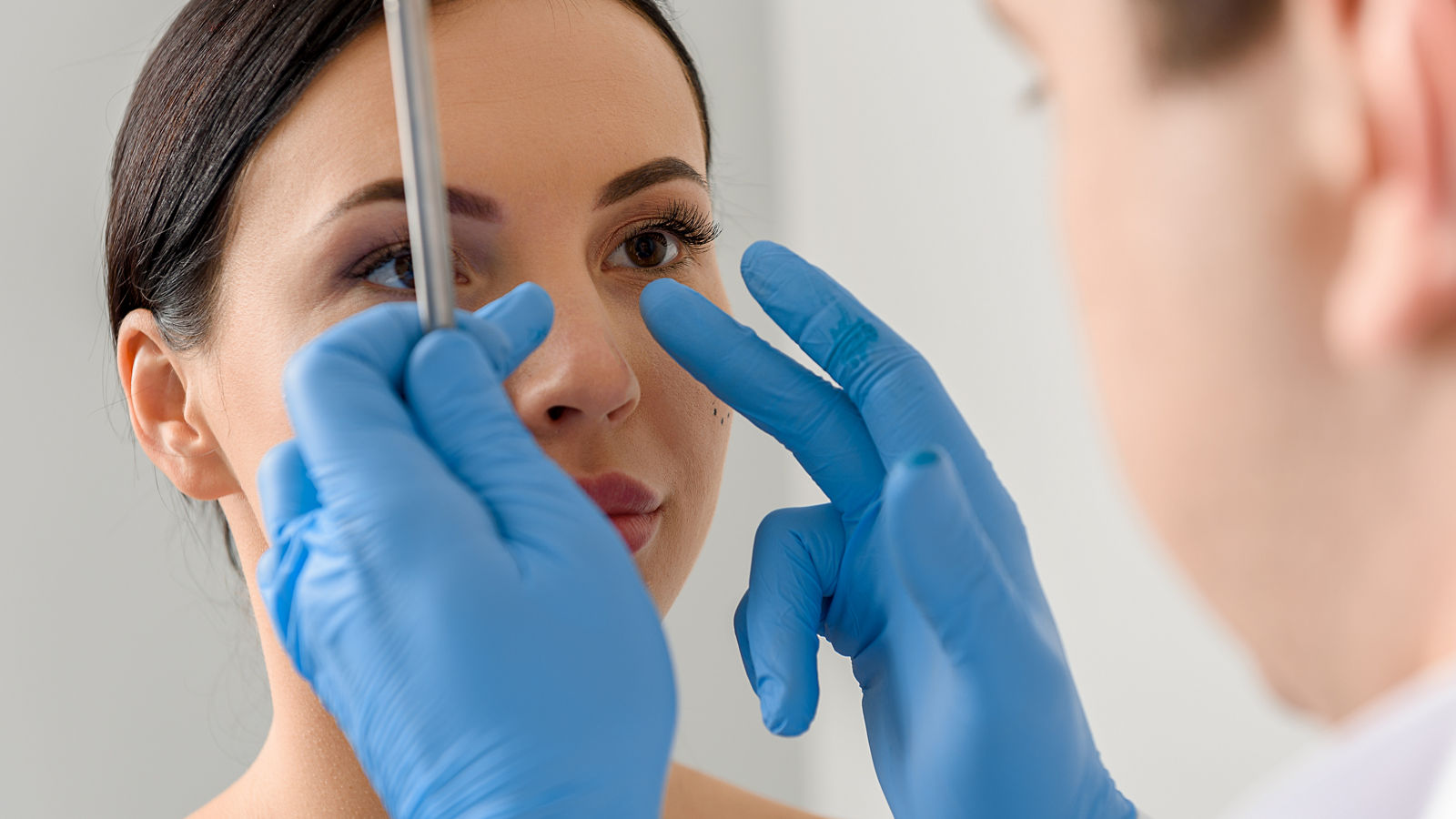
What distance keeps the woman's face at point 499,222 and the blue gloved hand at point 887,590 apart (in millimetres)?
77

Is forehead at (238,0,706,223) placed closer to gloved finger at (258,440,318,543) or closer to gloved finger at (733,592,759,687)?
gloved finger at (258,440,318,543)

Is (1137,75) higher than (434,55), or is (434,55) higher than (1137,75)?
(434,55)

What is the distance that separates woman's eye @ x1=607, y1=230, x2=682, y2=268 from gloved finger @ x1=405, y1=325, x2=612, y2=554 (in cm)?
33

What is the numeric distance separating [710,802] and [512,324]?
2.45 feet

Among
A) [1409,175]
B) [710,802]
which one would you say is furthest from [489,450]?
[710,802]

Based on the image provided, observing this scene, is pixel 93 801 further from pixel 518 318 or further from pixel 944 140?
pixel 944 140

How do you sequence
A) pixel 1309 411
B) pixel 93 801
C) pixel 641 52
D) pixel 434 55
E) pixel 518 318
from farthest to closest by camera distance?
pixel 93 801 → pixel 641 52 → pixel 434 55 → pixel 518 318 → pixel 1309 411

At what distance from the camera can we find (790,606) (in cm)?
100

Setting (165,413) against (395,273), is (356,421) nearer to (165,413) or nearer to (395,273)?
(395,273)

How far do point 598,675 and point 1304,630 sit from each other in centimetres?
40

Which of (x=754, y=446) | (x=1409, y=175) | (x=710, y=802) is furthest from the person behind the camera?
(x=754, y=446)

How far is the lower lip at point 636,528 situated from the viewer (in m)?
1.03

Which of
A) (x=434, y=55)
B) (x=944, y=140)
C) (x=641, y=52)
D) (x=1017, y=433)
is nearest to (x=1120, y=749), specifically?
(x=1017, y=433)

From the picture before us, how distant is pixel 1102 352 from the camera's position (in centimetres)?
60
